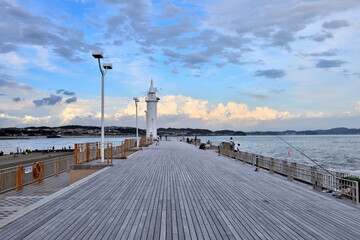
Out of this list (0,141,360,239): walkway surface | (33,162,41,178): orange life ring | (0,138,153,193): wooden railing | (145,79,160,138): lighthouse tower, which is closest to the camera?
(0,141,360,239): walkway surface

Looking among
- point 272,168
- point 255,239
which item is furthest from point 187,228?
point 272,168

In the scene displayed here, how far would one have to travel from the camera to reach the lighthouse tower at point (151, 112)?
61.9 meters

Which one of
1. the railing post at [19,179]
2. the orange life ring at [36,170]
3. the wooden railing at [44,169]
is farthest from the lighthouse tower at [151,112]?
the railing post at [19,179]

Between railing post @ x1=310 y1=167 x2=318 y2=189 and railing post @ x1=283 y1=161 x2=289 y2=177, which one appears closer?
railing post @ x1=310 y1=167 x2=318 y2=189

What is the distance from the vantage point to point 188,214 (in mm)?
6559

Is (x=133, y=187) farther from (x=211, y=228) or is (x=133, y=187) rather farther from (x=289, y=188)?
(x=289, y=188)

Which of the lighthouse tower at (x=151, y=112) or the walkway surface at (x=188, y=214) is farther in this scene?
the lighthouse tower at (x=151, y=112)

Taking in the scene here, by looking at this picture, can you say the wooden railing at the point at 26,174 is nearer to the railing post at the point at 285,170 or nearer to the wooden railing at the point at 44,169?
the wooden railing at the point at 44,169

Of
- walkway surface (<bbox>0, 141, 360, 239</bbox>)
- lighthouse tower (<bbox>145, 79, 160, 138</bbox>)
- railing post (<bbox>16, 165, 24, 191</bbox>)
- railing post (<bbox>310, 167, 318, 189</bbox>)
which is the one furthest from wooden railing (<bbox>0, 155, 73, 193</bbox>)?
lighthouse tower (<bbox>145, 79, 160, 138</bbox>)

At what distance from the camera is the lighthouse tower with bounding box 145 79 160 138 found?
61875 mm

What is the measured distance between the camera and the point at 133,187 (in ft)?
31.6

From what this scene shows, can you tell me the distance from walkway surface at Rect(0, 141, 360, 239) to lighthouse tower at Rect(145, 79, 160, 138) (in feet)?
169

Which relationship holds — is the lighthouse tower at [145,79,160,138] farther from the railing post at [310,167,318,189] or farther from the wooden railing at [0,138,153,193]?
the railing post at [310,167,318,189]

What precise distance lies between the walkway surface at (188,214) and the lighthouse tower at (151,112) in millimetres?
51610
